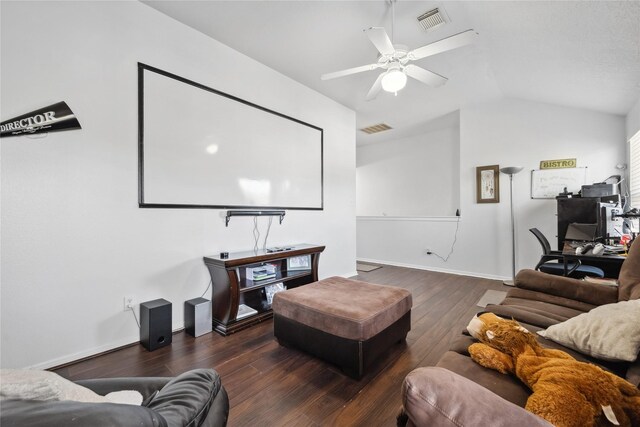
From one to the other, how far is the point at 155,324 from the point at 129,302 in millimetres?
317

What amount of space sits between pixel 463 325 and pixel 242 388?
2081mm

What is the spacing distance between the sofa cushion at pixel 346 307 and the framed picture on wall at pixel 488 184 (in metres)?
3.20

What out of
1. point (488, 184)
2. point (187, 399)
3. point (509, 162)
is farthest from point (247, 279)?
point (509, 162)

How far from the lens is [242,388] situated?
5.60 feet

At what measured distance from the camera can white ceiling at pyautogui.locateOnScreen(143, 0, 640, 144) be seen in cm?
215

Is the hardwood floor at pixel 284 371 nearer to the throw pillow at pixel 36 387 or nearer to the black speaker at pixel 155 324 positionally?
the black speaker at pixel 155 324

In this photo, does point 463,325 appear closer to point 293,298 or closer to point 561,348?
point 561,348

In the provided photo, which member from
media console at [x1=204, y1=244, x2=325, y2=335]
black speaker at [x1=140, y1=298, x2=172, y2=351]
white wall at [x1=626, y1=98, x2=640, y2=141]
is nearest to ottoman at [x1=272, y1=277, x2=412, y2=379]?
media console at [x1=204, y1=244, x2=325, y2=335]

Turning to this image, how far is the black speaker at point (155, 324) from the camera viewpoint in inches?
84.4

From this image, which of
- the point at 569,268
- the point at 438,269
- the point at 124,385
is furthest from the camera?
the point at 438,269

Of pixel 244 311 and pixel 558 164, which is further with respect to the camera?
→ pixel 558 164

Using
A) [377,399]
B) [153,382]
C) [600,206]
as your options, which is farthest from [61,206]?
[600,206]

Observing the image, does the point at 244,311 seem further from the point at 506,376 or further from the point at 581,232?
the point at 581,232

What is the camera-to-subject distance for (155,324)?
216 centimetres
